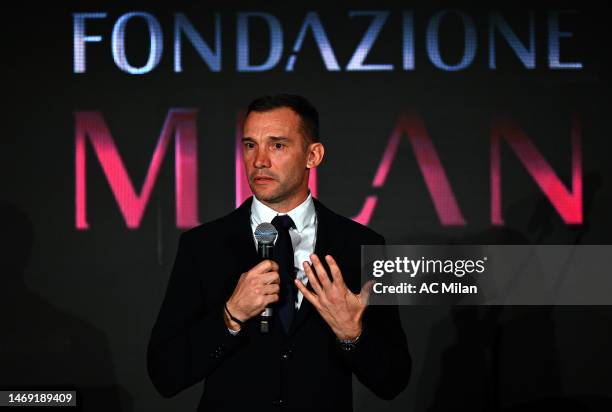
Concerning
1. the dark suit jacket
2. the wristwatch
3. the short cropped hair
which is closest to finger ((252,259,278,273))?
the dark suit jacket

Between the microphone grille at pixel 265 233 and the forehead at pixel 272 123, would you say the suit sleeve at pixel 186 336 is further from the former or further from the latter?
the forehead at pixel 272 123

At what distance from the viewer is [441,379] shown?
4352 mm

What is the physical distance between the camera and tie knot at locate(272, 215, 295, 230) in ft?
8.53

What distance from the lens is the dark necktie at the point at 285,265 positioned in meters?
2.56

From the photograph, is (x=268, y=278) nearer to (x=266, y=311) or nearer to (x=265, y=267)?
(x=265, y=267)

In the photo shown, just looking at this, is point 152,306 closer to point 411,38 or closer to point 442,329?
point 442,329

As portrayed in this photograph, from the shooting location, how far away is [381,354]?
2463mm

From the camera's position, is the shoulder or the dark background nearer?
the shoulder

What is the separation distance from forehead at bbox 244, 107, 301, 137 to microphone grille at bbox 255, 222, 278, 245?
12.7 inches

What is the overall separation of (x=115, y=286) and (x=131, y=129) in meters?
0.87

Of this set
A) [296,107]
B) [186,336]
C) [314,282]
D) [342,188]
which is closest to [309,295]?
[314,282]

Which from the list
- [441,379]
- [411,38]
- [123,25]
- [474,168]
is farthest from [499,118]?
[123,25]

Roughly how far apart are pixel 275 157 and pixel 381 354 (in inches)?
28.3

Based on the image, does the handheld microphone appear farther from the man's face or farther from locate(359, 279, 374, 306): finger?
locate(359, 279, 374, 306): finger
